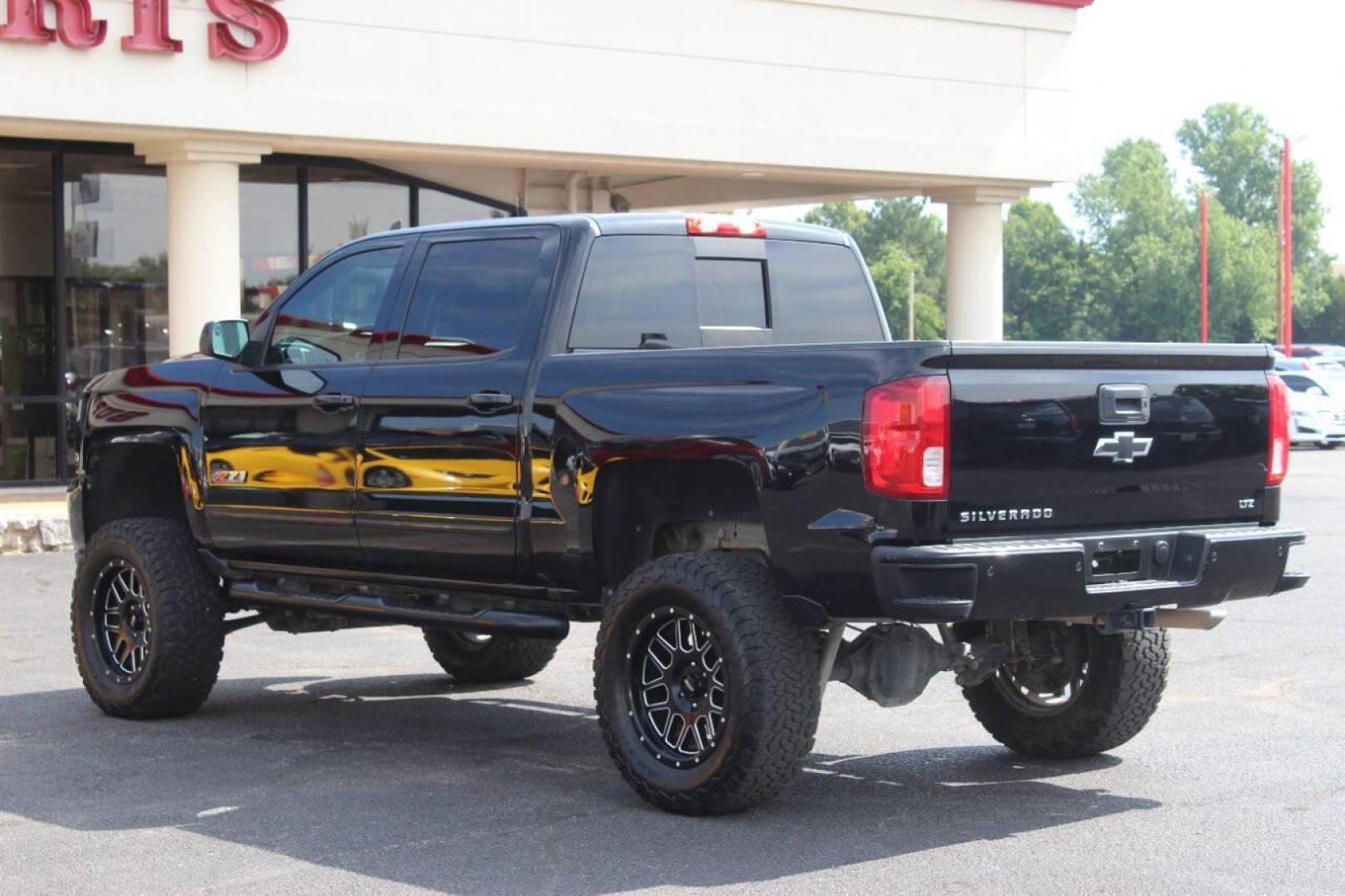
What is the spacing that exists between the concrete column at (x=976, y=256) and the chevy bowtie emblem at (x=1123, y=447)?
18.9 m

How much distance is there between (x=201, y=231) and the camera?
1994 cm

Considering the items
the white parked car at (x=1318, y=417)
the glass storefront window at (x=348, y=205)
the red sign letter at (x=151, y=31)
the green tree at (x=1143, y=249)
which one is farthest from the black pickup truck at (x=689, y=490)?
the green tree at (x=1143, y=249)

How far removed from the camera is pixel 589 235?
734cm

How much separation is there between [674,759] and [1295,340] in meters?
130

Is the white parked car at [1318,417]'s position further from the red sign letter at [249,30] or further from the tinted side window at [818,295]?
the tinted side window at [818,295]

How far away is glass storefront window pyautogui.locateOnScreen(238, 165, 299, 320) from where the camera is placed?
74.3 ft

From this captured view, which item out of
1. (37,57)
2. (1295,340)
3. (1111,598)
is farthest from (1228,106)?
(1111,598)

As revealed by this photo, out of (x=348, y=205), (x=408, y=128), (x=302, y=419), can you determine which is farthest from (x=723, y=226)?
(x=348, y=205)

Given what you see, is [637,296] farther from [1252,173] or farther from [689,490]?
[1252,173]

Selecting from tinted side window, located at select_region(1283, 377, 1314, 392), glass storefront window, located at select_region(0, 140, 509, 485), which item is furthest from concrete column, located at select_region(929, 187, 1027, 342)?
tinted side window, located at select_region(1283, 377, 1314, 392)

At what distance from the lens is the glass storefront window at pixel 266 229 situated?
22641mm

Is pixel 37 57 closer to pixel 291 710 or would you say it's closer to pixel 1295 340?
pixel 291 710

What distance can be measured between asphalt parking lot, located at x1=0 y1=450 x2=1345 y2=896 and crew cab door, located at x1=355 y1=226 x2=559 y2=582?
2.86 ft

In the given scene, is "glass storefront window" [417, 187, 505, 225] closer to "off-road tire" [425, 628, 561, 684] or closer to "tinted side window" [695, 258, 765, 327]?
"off-road tire" [425, 628, 561, 684]
